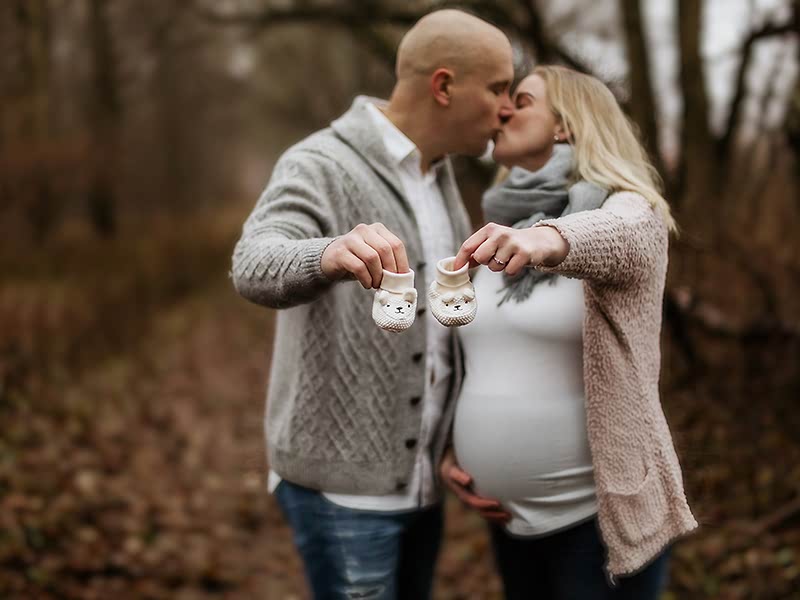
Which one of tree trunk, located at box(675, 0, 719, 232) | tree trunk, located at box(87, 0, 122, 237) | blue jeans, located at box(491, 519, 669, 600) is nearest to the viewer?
blue jeans, located at box(491, 519, 669, 600)

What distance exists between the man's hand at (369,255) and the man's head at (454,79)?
0.80 meters

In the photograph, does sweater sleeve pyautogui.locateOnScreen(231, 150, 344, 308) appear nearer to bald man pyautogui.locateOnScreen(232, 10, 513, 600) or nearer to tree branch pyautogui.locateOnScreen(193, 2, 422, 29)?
bald man pyautogui.locateOnScreen(232, 10, 513, 600)

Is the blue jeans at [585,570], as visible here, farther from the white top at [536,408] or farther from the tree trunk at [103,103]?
the tree trunk at [103,103]

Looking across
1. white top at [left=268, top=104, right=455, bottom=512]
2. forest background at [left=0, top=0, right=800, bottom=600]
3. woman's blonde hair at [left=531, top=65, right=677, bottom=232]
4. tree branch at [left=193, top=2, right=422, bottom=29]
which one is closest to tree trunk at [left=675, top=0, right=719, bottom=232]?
forest background at [left=0, top=0, right=800, bottom=600]

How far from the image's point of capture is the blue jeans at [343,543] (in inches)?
85.0

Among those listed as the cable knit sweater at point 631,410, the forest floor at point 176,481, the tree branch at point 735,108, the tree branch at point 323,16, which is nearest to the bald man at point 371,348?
the cable knit sweater at point 631,410

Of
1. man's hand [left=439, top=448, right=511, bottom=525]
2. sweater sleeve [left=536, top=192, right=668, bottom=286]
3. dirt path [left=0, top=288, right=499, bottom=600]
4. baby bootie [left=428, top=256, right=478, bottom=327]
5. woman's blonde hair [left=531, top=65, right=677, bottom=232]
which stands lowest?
dirt path [left=0, top=288, right=499, bottom=600]

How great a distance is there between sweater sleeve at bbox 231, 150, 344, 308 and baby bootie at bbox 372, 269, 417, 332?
0.60 feet

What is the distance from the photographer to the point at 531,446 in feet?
6.83

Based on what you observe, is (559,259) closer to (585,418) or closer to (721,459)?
(585,418)

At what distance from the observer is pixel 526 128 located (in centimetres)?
221

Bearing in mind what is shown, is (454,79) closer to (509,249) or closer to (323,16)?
(509,249)

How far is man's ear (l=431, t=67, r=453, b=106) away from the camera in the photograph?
2.23 metres

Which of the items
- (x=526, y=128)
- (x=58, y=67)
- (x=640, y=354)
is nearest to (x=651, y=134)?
(x=526, y=128)
